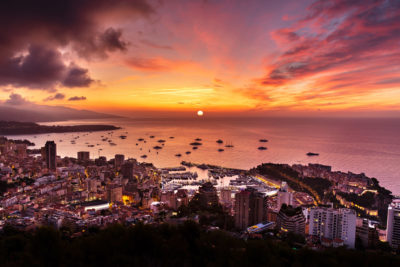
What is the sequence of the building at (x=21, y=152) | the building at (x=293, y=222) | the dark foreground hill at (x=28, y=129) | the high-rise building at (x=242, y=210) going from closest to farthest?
1. the building at (x=293, y=222)
2. the high-rise building at (x=242, y=210)
3. the building at (x=21, y=152)
4. the dark foreground hill at (x=28, y=129)

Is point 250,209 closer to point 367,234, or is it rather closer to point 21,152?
point 367,234

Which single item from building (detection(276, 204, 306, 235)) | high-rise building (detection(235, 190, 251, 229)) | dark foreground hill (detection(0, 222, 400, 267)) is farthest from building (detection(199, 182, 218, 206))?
dark foreground hill (detection(0, 222, 400, 267))

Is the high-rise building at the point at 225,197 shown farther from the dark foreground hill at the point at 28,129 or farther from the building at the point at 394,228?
the dark foreground hill at the point at 28,129

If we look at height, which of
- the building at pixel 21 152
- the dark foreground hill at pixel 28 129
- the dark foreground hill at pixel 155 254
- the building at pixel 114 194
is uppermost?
the dark foreground hill at pixel 28 129

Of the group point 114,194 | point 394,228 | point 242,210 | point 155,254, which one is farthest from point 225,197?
point 155,254

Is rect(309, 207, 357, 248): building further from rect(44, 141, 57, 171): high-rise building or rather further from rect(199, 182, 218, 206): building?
rect(44, 141, 57, 171): high-rise building

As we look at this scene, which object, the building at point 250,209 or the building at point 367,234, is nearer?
the building at point 367,234

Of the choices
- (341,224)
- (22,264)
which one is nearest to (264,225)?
(341,224)

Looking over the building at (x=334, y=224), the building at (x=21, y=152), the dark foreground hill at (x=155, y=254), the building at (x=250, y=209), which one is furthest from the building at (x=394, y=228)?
the building at (x=21, y=152)
